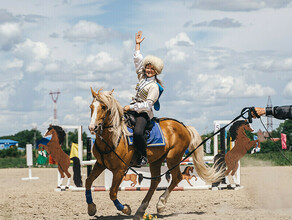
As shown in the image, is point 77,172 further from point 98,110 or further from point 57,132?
point 98,110

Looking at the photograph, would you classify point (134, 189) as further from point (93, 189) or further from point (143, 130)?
point (143, 130)

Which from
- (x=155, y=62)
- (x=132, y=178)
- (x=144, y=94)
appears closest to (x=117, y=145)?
(x=144, y=94)

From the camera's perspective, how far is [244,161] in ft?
80.1

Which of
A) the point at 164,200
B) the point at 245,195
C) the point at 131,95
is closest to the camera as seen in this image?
the point at 131,95

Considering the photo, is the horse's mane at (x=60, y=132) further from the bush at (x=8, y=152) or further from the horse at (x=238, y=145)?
the bush at (x=8, y=152)

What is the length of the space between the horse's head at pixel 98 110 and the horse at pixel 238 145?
566 centimetres

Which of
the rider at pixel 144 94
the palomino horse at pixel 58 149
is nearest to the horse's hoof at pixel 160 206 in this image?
the rider at pixel 144 94

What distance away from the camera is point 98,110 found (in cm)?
646

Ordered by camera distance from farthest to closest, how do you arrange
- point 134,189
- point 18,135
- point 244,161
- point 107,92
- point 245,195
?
point 18,135, point 244,161, point 134,189, point 245,195, point 107,92

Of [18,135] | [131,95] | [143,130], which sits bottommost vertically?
[18,135]

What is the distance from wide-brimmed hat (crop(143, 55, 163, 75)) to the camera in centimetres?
731

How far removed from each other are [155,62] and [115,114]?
1117 millimetres

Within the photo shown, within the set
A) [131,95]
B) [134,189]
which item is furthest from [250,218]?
[134,189]

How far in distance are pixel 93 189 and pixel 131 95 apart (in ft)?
16.1
